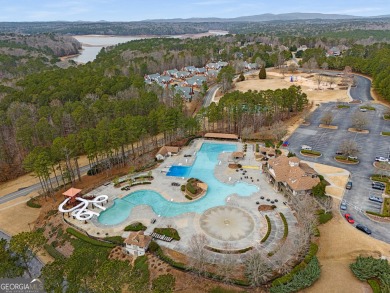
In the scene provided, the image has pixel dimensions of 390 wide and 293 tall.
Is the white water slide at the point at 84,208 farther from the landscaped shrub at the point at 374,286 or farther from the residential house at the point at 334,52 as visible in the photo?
the residential house at the point at 334,52

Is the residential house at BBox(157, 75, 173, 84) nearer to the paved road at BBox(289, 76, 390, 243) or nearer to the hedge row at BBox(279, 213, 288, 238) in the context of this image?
the paved road at BBox(289, 76, 390, 243)

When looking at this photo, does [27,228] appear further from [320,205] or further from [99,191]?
[320,205]

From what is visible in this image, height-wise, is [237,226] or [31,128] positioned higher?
[31,128]

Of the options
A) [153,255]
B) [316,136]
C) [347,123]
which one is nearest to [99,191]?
[153,255]

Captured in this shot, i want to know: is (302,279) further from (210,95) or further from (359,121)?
(210,95)

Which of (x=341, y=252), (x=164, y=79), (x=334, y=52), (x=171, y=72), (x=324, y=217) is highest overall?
(x=334, y=52)

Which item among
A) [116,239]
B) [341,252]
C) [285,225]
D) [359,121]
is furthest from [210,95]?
[341,252]
